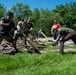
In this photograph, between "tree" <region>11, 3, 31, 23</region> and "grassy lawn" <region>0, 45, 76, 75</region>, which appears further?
"tree" <region>11, 3, 31, 23</region>

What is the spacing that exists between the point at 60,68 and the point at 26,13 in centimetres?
8676

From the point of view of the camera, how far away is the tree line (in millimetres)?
80188

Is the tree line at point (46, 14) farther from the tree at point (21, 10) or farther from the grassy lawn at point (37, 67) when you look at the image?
the grassy lawn at point (37, 67)

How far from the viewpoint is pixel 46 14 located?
83812 mm

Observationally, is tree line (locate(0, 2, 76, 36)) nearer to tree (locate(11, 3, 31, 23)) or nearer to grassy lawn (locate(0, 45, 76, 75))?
tree (locate(11, 3, 31, 23))

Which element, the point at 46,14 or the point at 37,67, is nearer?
the point at 37,67

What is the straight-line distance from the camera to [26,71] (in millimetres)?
7363

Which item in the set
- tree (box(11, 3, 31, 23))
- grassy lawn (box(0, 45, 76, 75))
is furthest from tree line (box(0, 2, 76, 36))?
grassy lawn (box(0, 45, 76, 75))

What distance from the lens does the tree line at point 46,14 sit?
80188 millimetres

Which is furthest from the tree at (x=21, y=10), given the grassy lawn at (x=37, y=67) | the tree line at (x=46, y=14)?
the grassy lawn at (x=37, y=67)

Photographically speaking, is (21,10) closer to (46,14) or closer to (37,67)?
(46,14)

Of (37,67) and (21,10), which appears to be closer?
(37,67)

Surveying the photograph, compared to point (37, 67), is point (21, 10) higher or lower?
higher

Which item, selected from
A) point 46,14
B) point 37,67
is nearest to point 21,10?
point 46,14
